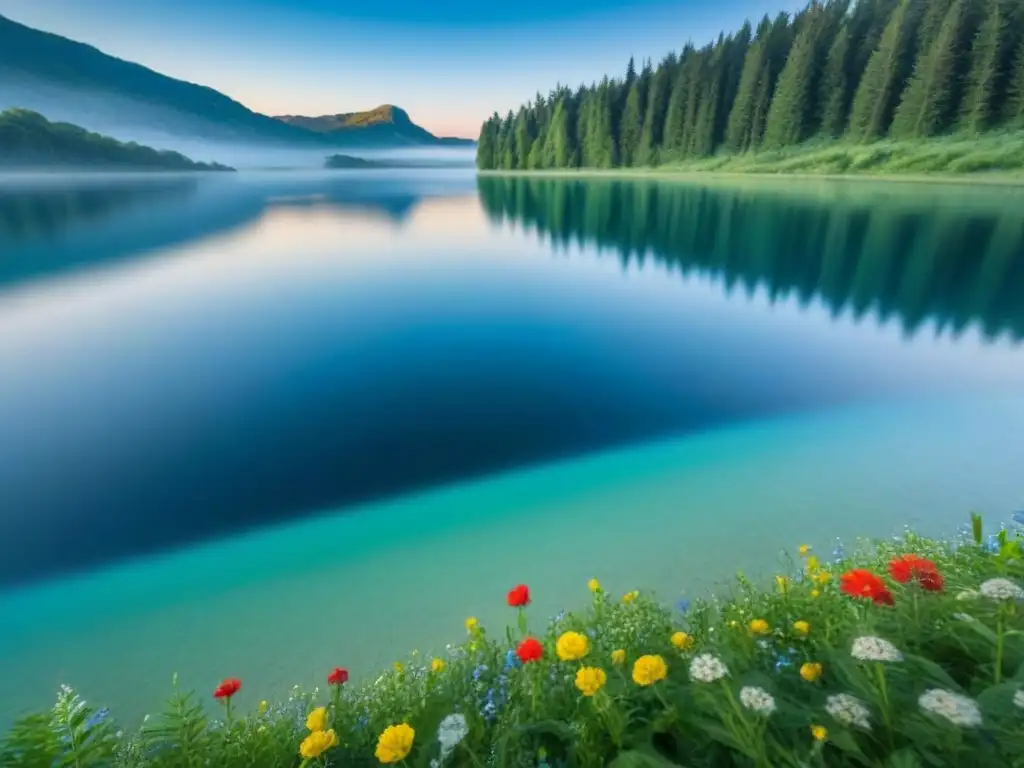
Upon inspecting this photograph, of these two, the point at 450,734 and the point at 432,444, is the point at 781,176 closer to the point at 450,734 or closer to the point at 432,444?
the point at 432,444

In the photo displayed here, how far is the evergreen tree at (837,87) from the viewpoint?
2470 inches

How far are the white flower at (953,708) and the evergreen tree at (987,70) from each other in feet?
224

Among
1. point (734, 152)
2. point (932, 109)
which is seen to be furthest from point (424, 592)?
point (734, 152)

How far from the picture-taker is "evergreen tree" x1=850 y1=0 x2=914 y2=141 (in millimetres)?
56375

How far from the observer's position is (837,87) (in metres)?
63.1

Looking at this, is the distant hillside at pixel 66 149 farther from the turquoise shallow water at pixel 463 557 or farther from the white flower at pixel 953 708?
the white flower at pixel 953 708

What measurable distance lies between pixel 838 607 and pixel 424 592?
3.32 m

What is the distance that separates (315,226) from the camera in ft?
114

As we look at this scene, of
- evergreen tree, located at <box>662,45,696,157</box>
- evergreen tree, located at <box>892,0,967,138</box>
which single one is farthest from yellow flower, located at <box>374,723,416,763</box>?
evergreen tree, located at <box>662,45,696,157</box>

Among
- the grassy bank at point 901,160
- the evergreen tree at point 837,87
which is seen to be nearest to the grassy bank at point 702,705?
the grassy bank at point 901,160

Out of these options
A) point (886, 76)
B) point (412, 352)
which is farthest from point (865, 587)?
point (886, 76)

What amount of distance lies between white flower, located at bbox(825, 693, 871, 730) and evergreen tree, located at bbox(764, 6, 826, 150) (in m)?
78.7

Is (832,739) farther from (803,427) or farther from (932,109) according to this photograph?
(932,109)

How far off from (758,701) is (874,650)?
1.31 ft
